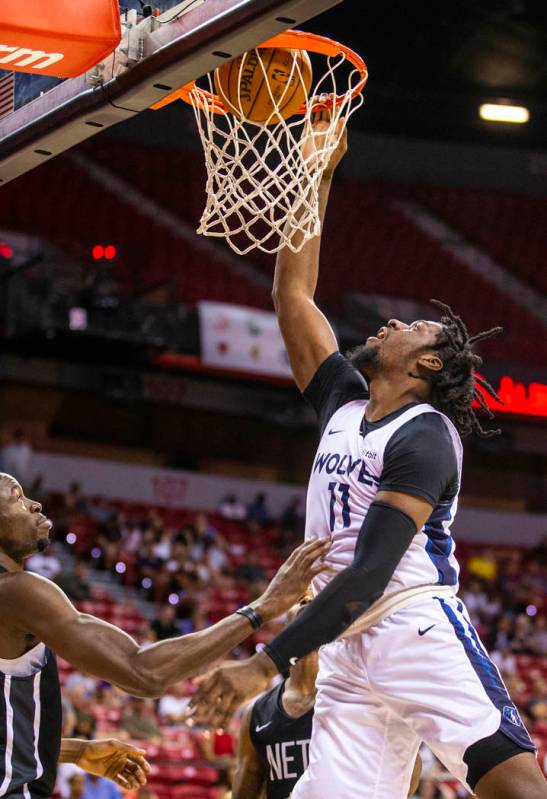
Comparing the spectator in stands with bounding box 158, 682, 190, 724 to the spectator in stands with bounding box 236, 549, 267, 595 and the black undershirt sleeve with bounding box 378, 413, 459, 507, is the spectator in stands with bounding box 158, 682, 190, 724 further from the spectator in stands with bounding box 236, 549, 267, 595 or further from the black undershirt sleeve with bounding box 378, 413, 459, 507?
the black undershirt sleeve with bounding box 378, 413, 459, 507

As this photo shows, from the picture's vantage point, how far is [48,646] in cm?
362

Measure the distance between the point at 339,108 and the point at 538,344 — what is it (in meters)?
15.7

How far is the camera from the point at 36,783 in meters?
3.64

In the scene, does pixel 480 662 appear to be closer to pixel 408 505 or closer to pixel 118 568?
pixel 408 505

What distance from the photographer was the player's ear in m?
3.83

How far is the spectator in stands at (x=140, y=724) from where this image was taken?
1023 cm

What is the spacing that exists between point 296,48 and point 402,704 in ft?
7.34

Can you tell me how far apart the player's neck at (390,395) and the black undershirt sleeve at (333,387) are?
221mm

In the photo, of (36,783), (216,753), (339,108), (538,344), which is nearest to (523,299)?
(538,344)

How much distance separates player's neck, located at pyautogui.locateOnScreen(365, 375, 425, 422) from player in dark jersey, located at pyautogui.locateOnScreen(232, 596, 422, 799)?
85 centimetres

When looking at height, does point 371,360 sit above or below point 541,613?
above

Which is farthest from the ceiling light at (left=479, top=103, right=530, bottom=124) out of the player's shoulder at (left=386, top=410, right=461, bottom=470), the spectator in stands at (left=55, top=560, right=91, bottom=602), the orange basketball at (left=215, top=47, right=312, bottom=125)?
the player's shoulder at (left=386, top=410, right=461, bottom=470)

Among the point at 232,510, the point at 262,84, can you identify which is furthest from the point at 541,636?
the point at 262,84

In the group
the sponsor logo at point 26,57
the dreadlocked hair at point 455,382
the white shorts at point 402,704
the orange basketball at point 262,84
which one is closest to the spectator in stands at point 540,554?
the orange basketball at point 262,84
